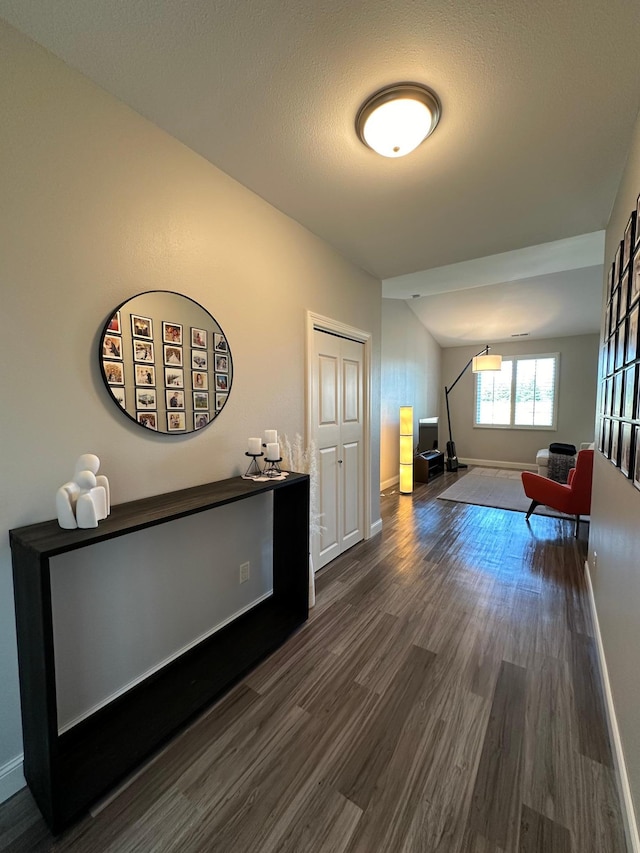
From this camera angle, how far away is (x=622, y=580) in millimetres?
1431

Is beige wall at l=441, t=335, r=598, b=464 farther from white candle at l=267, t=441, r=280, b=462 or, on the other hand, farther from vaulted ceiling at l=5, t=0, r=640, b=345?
white candle at l=267, t=441, r=280, b=462

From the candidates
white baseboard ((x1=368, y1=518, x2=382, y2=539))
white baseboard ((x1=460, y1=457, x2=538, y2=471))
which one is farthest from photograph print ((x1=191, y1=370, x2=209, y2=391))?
white baseboard ((x1=460, y1=457, x2=538, y2=471))

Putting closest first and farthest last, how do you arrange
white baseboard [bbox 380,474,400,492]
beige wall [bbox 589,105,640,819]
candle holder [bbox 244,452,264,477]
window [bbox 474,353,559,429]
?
beige wall [bbox 589,105,640,819], candle holder [bbox 244,452,264,477], white baseboard [bbox 380,474,400,492], window [bbox 474,353,559,429]

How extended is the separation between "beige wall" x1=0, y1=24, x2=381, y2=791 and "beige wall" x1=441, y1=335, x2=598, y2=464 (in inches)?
268

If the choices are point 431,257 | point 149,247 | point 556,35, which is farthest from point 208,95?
point 431,257

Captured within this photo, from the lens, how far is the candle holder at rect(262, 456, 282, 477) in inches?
80.9

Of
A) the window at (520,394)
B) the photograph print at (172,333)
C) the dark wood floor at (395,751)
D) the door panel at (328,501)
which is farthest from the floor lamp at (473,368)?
the photograph print at (172,333)

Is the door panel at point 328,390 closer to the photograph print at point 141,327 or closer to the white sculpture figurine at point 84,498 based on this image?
the photograph print at point 141,327

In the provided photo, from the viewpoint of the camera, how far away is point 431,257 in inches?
117

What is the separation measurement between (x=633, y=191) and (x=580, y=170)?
1.59 feet

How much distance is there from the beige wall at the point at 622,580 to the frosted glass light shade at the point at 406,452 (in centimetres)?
316

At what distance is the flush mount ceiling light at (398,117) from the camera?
4.51ft

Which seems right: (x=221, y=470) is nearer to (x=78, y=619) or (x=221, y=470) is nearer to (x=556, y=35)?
(x=78, y=619)

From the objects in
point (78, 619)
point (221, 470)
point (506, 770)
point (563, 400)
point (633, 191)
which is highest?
point (633, 191)
